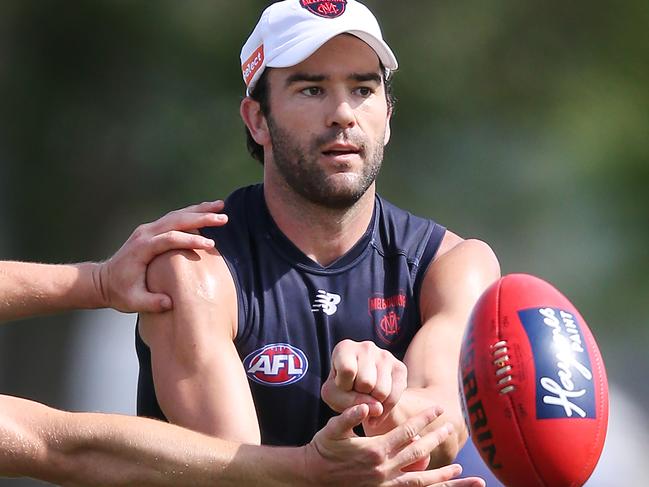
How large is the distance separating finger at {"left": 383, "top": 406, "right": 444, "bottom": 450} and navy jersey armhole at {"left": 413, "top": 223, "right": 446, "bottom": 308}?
1.05m

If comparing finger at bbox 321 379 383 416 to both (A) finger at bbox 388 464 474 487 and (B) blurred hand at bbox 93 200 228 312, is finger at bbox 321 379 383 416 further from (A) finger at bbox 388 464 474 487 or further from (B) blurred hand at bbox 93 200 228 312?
(B) blurred hand at bbox 93 200 228 312

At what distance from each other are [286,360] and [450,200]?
9438 mm

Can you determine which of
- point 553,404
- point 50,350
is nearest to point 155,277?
point 553,404

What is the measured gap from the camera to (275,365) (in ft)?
20.9

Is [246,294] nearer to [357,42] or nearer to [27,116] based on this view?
[357,42]

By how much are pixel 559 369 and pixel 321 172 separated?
5.06 ft

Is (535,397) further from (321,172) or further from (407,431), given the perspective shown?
(321,172)

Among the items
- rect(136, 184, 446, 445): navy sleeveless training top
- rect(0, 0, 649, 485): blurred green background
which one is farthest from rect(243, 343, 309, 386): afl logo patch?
rect(0, 0, 649, 485): blurred green background

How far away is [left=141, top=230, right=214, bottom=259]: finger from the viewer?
6.25 m

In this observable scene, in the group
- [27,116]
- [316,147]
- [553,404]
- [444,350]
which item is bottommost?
[553,404]

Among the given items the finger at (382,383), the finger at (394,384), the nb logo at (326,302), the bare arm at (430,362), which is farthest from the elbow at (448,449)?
the nb logo at (326,302)

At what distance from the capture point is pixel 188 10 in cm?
1591

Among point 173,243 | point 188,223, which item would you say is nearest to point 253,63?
point 188,223

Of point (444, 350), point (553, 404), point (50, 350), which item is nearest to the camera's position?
point (553, 404)
